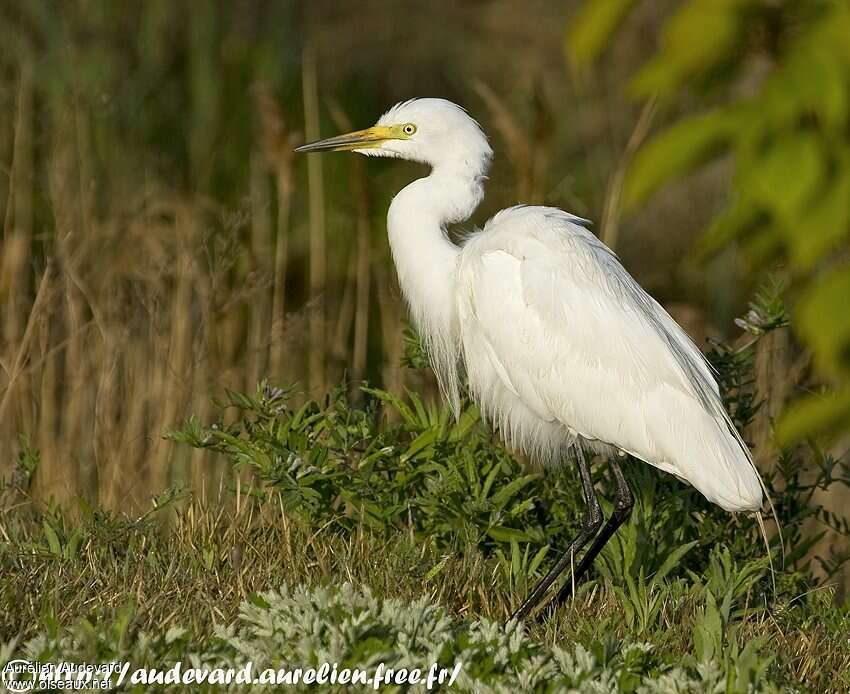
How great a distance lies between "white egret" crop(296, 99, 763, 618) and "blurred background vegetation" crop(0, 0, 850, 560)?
0.93 feet

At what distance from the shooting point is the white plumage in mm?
3329

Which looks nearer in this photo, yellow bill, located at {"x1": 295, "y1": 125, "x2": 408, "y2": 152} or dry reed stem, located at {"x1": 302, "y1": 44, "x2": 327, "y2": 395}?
yellow bill, located at {"x1": 295, "y1": 125, "x2": 408, "y2": 152}

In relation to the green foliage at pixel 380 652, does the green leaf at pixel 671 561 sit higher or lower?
lower

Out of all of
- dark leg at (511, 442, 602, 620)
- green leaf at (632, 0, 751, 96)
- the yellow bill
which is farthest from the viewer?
the yellow bill

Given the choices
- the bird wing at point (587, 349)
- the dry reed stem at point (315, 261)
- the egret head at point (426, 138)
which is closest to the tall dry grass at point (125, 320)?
the dry reed stem at point (315, 261)

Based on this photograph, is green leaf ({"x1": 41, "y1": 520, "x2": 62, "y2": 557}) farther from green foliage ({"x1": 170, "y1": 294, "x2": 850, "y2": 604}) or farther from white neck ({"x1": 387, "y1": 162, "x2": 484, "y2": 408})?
white neck ({"x1": 387, "y1": 162, "x2": 484, "y2": 408})

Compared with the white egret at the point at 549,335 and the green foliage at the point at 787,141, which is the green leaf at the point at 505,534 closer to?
the white egret at the point at 549,335

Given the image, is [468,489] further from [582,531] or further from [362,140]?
[362,140]

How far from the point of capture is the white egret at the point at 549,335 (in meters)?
3.33

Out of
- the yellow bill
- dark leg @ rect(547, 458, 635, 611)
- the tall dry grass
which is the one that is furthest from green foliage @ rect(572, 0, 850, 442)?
the tall dry grass

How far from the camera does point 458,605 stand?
125 inches

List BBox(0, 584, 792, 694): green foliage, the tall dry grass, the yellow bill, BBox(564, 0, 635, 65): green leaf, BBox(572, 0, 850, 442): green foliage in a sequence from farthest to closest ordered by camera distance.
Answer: the tall dry grass, the yellow bill, BBox(564, 0, 635, 65): green leaf, BBox(572, 0, 850, 442): green foliage, BBox(0, 584, 792, 694): green foliage

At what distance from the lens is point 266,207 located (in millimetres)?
4938

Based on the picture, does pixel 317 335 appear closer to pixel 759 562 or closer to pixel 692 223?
pixel 759 562
